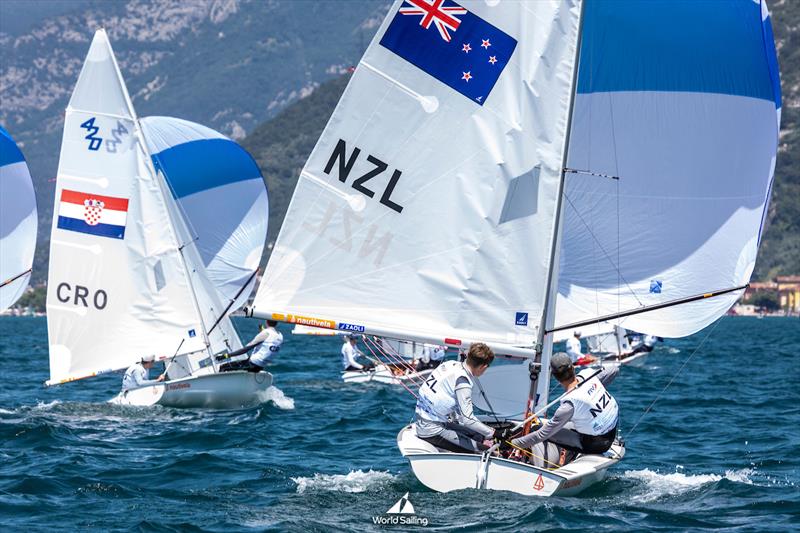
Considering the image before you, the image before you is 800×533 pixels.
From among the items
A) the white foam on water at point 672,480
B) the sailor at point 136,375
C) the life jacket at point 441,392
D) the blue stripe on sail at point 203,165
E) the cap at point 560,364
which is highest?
the blue stripe on sail at point 203,165

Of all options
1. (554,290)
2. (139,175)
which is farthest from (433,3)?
(139,175)

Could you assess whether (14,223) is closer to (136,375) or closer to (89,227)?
(89,227)

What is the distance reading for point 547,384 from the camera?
43.1 ft

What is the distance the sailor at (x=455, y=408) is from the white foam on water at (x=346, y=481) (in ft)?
2.76

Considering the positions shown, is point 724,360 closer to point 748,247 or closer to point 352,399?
point 352,399

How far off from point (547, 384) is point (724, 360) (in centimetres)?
2706

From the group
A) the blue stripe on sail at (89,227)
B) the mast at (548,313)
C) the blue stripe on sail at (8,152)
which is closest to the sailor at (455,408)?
the mast at (548,313)

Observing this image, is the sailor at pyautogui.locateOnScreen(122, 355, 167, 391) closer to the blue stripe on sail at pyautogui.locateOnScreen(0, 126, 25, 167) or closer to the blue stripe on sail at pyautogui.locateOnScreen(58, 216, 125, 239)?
the blue stripe on sail at pyautogui.locateOnScreen(58, 216, 125, 239)

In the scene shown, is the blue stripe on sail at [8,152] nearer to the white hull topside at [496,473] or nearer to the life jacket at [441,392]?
the life jacket at [441,392]

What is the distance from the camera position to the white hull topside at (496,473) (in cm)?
1171

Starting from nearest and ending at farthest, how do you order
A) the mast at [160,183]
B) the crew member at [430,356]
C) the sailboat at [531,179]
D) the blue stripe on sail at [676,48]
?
the sailboat at [531,179]
the blue stripe on sail at [676,48]
the mast at [160,183]
the crew member at [430,356]

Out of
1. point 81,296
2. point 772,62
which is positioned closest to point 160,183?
point 81,296

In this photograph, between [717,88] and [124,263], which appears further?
[124,263]

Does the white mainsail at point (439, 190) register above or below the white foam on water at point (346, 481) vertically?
above
